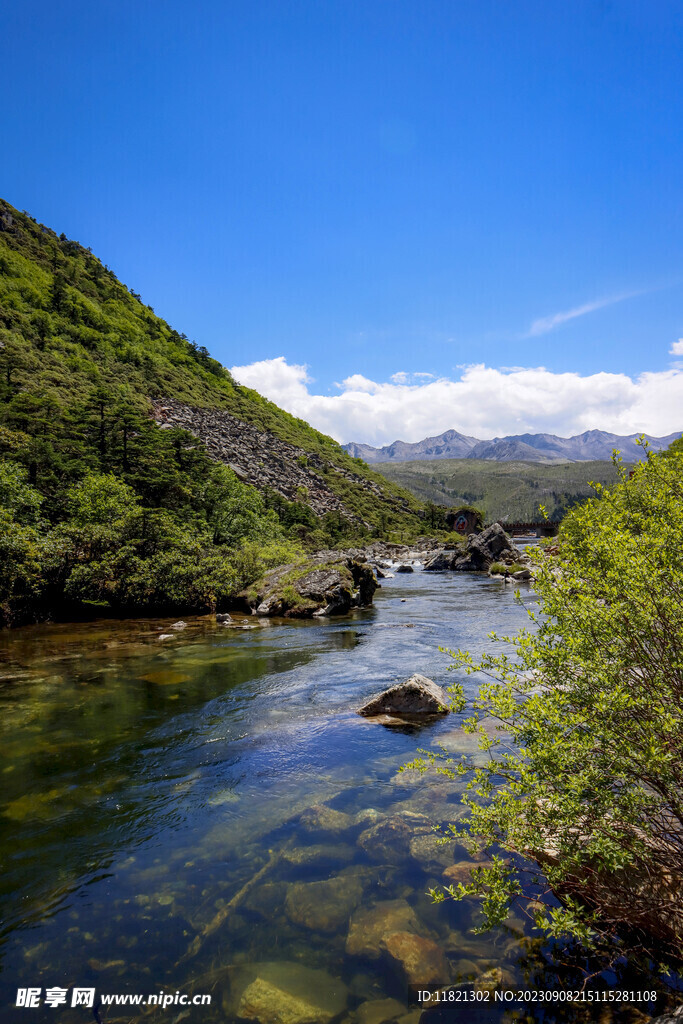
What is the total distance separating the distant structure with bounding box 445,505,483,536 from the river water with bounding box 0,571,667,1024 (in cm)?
9154

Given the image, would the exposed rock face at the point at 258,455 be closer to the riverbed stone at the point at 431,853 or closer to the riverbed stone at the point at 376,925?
the riverbed stone at the point at 431,853

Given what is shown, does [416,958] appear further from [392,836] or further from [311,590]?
[311,590]

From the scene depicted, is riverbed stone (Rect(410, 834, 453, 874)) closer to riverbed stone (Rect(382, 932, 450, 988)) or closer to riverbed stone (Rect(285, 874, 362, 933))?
riverbed stone (Rect(285, 874, 362, 933))

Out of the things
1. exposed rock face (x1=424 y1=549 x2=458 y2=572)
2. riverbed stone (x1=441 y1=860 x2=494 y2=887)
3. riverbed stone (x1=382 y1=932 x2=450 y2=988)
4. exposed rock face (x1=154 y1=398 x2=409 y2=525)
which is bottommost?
exposed rock face (x1=424 y1=549 x2=458 y2=572)

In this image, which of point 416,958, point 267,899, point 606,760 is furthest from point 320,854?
point 606,760

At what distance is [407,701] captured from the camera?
13.6 meters

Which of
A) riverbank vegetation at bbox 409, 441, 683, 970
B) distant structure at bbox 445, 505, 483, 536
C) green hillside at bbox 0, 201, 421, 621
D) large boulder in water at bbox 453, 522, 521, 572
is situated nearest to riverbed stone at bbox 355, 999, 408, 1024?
riverbank vegetation at bbox 409, 441, 683, 970

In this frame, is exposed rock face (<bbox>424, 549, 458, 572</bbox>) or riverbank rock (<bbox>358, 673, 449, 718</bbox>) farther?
exposed rock face (<bbox>424, 549, 458, 572</bbox>)

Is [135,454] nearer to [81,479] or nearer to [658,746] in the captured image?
[81,479]

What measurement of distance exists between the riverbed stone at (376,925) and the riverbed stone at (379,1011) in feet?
2.02

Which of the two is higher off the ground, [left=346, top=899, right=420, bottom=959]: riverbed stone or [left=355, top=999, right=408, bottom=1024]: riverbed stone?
[left=355, top=999, right=408, bottom=1024]: riverbed stone

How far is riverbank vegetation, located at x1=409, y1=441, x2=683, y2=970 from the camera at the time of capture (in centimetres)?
468

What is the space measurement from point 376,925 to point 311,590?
2519 cm

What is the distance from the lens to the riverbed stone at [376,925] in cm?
586
